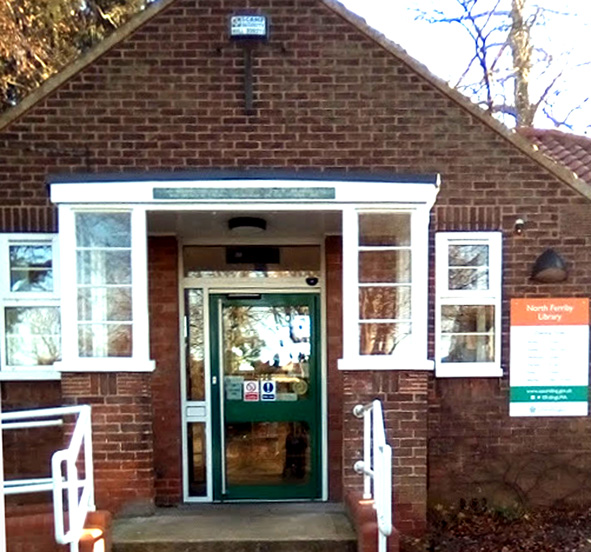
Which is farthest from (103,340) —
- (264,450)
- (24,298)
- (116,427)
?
(264,450)

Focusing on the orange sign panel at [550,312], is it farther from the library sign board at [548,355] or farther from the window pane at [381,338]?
the window pane at [381,338]

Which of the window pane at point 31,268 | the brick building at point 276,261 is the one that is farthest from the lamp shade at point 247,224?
→ the window pane at point 31,268

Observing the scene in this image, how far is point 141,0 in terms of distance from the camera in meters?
12.3

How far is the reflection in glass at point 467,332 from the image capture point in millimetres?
6902

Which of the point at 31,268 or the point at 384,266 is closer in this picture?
the point at 384,266

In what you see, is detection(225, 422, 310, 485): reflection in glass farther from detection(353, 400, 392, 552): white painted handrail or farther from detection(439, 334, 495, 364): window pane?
detection(439, 334, 495, 364): window pane

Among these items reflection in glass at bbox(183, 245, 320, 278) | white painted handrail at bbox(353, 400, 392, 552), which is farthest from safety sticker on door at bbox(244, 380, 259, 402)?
white painted handrail at bbox(353, 400, 392, 552)

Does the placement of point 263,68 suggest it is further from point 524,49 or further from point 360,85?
point 524,49

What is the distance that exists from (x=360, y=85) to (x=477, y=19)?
11062mm

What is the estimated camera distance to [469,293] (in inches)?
271

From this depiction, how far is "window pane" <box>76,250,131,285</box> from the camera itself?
19.8 feet

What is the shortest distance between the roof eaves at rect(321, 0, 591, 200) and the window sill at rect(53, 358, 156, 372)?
3417mm

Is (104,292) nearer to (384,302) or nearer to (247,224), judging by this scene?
Result: (247,224)

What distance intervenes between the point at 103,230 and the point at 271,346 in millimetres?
2092
